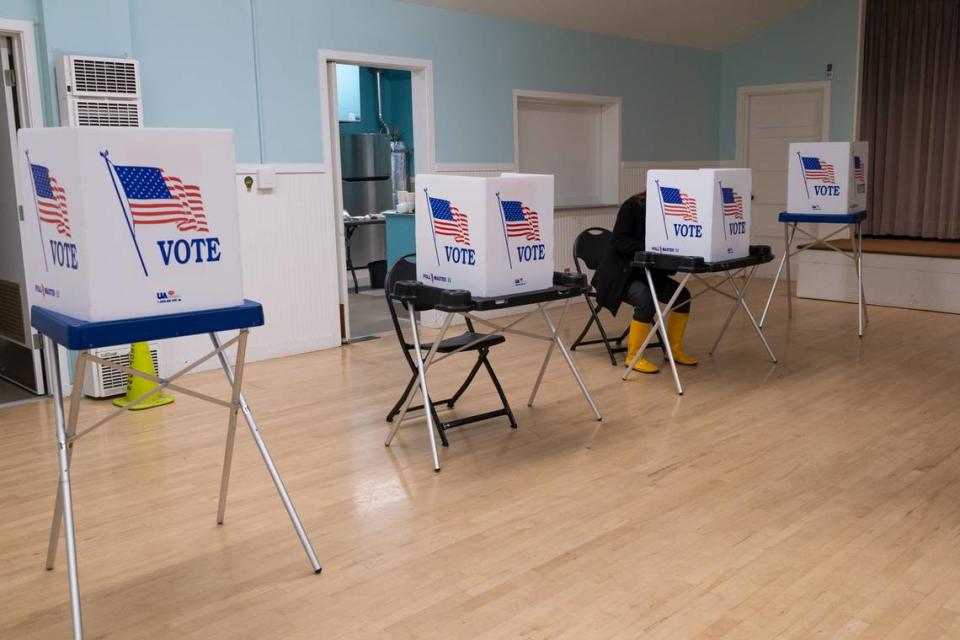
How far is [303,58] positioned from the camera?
6074 millimetres

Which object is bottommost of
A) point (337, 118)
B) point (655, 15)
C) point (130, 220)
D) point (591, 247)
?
point (591, 247)

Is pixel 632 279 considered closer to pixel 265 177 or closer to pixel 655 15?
pixel 265 177

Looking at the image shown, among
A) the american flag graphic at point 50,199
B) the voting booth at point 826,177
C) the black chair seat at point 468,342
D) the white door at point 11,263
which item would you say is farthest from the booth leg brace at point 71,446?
the voting booth at point 826,177

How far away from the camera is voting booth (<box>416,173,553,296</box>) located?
3797mm

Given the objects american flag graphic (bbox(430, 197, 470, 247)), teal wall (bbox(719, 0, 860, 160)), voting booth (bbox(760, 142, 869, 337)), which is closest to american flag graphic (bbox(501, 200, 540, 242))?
american flag graphic (bbox(430, 197, 470, 247))

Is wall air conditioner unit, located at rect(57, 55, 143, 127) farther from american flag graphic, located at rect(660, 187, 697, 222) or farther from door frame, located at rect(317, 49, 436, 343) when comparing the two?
american flag graphic, located at rect(660, 187, 697, 222)

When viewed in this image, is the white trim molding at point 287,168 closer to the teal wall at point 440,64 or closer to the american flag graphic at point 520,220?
the teal wall at point 440,64

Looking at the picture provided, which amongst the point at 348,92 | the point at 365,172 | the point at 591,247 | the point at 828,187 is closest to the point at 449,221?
the point at 591,247

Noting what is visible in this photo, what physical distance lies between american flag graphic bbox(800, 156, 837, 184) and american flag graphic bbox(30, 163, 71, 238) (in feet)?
18.1

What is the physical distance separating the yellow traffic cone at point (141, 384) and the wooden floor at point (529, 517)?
11 centimetres

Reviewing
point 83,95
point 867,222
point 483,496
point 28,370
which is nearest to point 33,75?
point 83,95

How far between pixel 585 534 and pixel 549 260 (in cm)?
139

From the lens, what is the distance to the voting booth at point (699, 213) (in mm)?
4914

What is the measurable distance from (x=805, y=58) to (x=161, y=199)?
8090 mm
